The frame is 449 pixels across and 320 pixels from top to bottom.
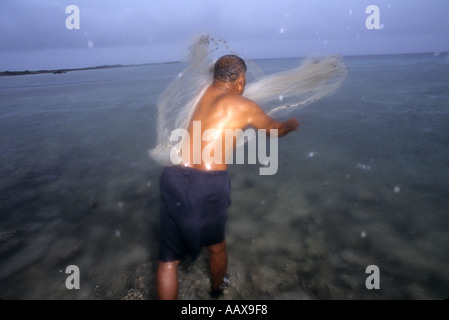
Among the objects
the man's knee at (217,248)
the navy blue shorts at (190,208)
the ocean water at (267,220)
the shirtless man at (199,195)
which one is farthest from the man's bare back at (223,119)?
the ocean water at (267,220)

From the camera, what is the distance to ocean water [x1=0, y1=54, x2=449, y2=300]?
274 cm

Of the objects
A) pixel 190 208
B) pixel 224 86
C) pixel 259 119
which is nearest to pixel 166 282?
pixel 190 208

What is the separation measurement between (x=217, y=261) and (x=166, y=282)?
518mm

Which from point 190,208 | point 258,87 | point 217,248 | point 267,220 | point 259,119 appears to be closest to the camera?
point 190,208

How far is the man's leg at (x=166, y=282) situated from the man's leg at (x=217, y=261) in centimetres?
39

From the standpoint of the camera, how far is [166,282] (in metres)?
2.12

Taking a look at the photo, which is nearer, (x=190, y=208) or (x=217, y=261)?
(x=190, y=208)

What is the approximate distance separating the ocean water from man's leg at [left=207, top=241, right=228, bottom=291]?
26cm

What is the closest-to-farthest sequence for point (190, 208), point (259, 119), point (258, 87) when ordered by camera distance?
point (190, 208)
point (259, 119)
point (258, 87)

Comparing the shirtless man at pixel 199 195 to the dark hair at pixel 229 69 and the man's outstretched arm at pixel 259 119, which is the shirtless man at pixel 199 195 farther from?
the dark hair at pixel 229 69

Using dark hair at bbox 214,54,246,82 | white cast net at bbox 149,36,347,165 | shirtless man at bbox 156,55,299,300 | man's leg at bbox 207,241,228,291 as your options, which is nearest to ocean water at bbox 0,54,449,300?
man's leg at bbox 207,241,228,291

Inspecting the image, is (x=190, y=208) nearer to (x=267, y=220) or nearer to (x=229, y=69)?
(x=229, y=69)

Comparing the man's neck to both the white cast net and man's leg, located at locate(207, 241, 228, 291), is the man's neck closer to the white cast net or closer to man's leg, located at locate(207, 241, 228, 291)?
the white cast net
